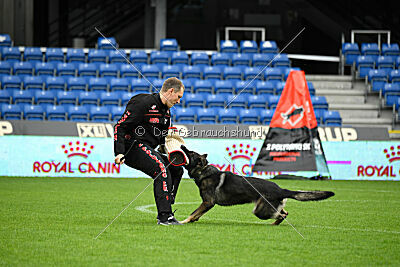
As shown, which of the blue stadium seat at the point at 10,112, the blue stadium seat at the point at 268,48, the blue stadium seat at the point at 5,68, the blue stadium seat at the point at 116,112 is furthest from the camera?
the blue stadium seat at the point at 268,48

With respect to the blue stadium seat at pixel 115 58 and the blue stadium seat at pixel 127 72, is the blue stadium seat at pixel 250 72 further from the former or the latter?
the blue stadium seat at pixel 115 58

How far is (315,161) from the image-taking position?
14383mm

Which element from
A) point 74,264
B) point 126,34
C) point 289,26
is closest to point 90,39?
point 126,34

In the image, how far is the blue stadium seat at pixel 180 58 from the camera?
1995 cm

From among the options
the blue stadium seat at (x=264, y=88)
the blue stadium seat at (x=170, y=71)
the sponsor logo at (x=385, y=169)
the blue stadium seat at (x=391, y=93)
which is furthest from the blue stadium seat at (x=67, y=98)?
the blue stadium seat at (x=391, y=93)

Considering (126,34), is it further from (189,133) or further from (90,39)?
(189,133)

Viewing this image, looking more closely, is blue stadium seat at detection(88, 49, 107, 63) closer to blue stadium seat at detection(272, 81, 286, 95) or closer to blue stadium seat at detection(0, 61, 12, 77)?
blue stadium seat at detection(0, 61, 12, 77)

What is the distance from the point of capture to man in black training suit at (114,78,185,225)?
6465mm

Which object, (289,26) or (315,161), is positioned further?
(289,26)

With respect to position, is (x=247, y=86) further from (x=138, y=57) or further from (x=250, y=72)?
(x=138, y=57)

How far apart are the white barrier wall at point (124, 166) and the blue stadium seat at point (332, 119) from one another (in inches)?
108

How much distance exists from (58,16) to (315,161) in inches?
684

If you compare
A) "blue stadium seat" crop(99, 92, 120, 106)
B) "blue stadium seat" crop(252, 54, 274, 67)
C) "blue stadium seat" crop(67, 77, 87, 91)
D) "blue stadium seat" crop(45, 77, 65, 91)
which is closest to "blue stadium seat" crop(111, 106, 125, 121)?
"blue stadium seat" crop(99, 92, 120, 106)

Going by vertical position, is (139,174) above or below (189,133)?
below
